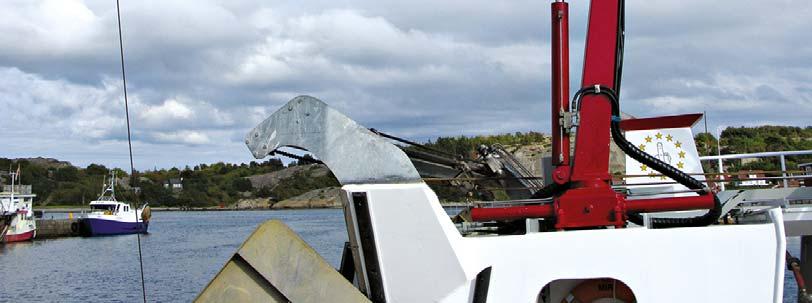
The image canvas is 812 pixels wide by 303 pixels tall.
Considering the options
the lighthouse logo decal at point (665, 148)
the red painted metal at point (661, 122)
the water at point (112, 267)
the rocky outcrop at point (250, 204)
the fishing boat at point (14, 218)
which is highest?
the red painted metal at point (661, 122)

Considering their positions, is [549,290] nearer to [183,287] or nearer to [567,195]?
[567,195]

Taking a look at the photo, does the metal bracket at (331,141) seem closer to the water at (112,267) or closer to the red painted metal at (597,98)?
the red painted metal at (597,98)

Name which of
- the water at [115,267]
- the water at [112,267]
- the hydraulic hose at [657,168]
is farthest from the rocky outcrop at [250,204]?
the hydraulic hose at [657,168]

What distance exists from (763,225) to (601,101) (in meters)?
2.04

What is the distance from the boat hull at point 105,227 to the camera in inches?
2773

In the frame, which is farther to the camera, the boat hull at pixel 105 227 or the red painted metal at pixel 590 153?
the boat hull at pixel 105 227

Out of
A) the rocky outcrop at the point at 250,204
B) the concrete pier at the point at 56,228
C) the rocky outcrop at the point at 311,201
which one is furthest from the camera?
the rocky outcrop at the point at 250,204

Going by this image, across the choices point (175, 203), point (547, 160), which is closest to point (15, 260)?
point (547, 160)

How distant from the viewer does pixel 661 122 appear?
12484 mm

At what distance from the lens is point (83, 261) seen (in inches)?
1854

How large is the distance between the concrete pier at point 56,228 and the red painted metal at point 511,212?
7058 cm

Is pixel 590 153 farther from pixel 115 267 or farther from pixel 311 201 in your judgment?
pixel 311 201

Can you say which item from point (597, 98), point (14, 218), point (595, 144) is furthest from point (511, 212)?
point (14, 218)

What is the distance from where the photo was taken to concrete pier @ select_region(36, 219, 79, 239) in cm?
7125
